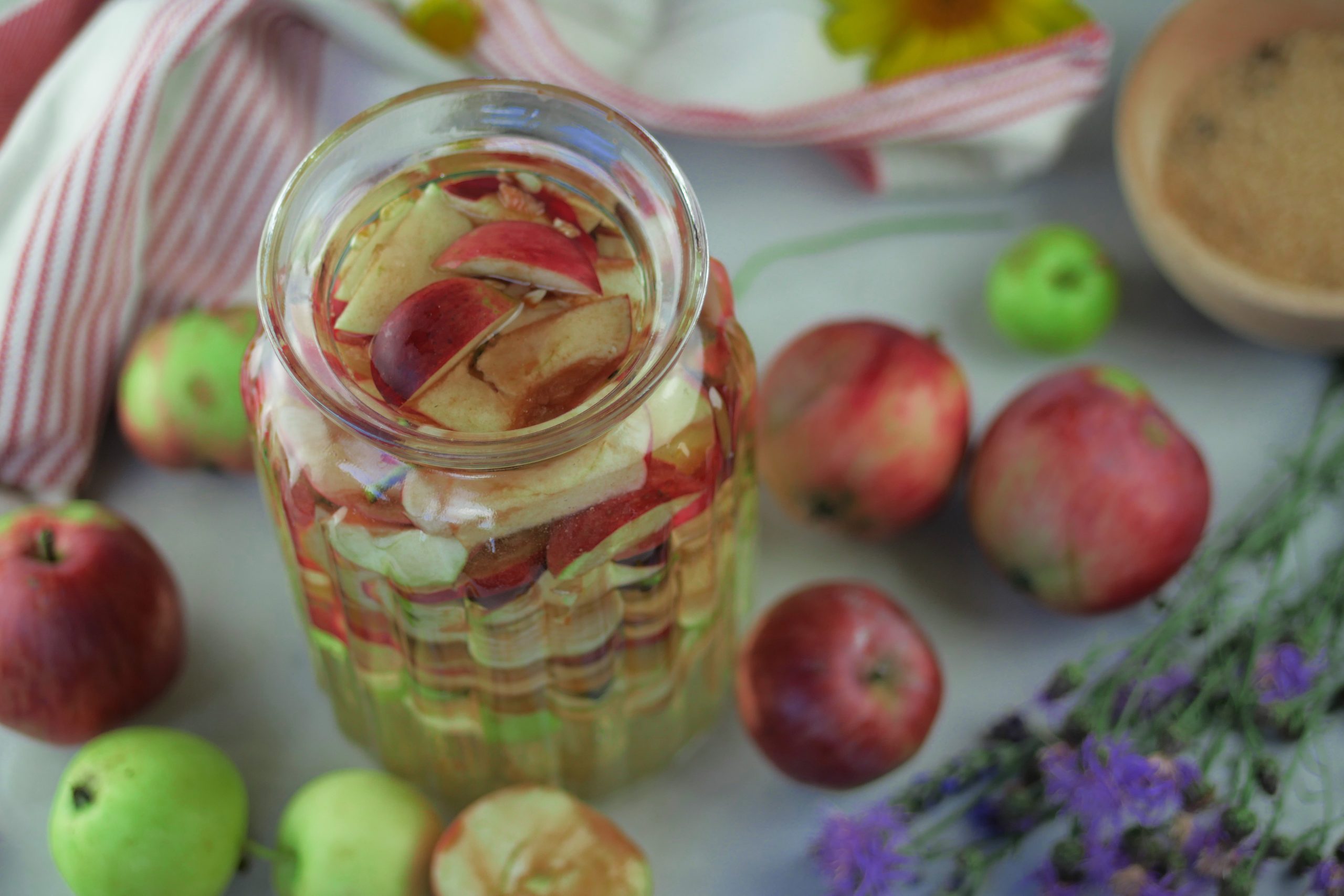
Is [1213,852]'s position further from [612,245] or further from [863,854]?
[612,245]

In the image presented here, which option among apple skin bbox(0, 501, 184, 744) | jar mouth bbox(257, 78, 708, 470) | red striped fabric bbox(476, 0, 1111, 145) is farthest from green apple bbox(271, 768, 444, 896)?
red striped fabric bbox(476, 0, 1111, 145)

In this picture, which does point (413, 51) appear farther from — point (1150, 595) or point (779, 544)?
point (1150, 595)

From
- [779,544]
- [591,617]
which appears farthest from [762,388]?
[591,617]

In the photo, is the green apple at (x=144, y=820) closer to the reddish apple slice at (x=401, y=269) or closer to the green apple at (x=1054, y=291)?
the reddish apple slice at (x=401, y=269)

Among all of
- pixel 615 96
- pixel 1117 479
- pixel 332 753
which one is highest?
pixel 615 96

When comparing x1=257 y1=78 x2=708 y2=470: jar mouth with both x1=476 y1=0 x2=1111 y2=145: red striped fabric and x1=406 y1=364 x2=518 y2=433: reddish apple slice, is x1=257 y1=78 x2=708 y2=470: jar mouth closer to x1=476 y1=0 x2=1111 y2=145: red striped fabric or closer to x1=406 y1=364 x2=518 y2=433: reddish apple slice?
x1=406 y1=364 x2=518 y2=433: reddish apple slice

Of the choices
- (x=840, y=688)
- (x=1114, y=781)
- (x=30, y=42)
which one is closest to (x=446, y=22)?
(x=30, y=42)
